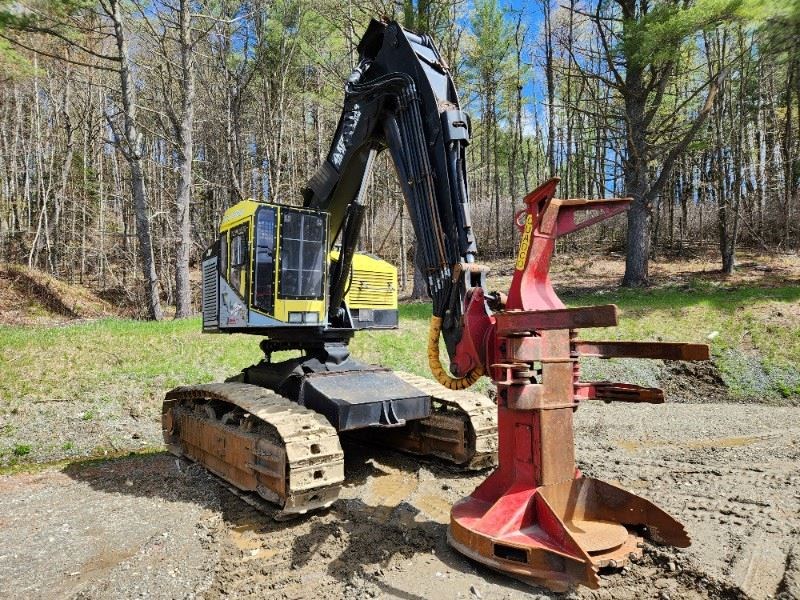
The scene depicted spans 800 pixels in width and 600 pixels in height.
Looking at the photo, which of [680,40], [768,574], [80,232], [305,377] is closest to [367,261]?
[305,377]

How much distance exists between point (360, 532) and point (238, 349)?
6.89 meters

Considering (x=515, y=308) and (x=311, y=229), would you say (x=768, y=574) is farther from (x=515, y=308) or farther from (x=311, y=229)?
(x=311, y=229)

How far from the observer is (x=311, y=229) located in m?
5.76

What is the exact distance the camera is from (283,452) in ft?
14.8

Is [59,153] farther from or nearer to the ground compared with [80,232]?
farther from the ground

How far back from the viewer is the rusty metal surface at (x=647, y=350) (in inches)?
122

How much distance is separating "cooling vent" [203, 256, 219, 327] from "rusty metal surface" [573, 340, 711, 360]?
4.24 m

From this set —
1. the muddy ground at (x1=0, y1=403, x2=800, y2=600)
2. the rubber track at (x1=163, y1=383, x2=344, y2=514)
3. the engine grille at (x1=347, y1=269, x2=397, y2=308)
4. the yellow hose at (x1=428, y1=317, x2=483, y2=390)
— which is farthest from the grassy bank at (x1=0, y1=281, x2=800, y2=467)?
the yellow hose at (x1=428, y1=317, x2=483, y2=390)

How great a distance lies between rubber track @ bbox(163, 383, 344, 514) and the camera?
4.41m

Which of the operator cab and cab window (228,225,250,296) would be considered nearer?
the operator cab

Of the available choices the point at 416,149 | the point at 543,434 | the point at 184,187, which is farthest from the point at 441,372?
the point at 184,187

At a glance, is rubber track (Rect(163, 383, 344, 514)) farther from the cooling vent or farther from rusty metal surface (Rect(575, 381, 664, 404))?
rusty metal surface (Rect(575, 381, 664, 404))

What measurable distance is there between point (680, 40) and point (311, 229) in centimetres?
1238

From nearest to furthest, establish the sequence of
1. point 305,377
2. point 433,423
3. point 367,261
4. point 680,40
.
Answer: point 305,377 → point 433,423 → point 367,261 → point 680,40
